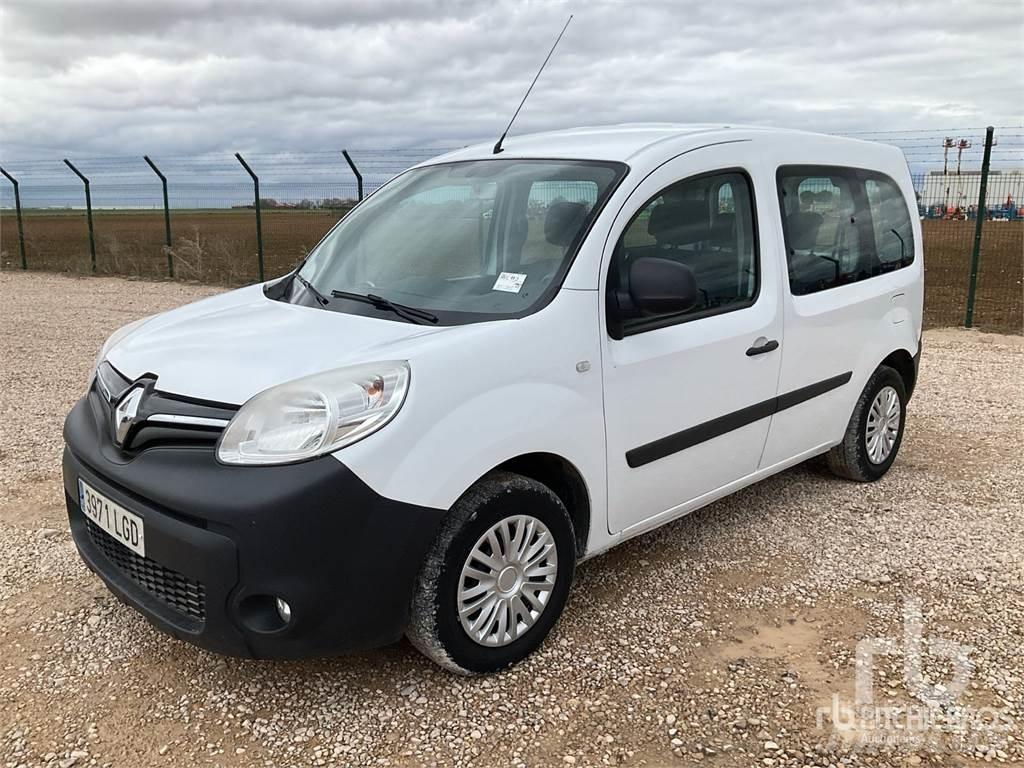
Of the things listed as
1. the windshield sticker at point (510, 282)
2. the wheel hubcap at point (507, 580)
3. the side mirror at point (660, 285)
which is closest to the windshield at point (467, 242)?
the windshield sticker at point (510, 282)

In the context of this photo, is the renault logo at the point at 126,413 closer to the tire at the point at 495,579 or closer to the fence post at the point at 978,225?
the tire at the point at 495,579

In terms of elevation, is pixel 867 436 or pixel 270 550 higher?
pixel 270 550

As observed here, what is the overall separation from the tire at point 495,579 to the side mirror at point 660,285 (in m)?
0.76

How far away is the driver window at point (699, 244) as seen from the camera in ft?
10.2

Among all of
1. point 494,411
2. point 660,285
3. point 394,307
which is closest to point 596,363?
point 660,285

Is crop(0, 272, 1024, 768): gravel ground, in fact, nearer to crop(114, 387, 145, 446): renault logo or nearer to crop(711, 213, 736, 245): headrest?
crop(114, 387, 145, 446): renault logo

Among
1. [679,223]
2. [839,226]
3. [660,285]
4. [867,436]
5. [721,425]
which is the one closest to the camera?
[660,285]

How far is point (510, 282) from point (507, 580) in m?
1.06

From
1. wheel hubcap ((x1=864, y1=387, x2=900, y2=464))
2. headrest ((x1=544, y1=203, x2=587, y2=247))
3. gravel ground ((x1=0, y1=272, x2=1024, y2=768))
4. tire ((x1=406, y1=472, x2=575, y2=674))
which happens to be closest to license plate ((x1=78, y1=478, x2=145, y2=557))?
gravel ground ((x1=0, y1=272, x2=1024, y2=768))

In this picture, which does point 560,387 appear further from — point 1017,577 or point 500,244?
point 1017,577

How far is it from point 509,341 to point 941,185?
32.9 feet

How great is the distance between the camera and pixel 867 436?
4.64 metres

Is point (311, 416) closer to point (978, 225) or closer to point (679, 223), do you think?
point (679, 223)

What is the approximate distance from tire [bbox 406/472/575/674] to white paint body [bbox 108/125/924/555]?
14 centimetres
